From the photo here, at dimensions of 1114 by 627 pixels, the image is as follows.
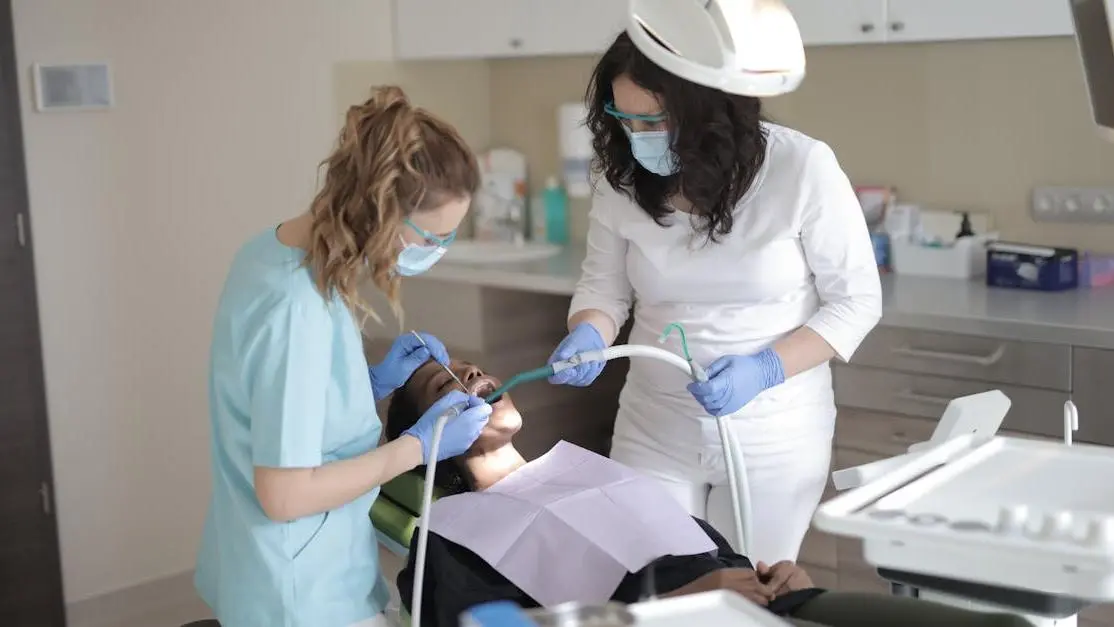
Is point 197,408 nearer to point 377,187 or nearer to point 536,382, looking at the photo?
point 536,382

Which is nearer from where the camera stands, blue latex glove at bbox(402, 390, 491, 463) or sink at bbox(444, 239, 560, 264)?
blue latex glove at bbox(402, 390, 491, 463)

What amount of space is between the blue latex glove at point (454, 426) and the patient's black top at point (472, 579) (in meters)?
0.15

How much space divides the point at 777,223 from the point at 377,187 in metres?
0.77

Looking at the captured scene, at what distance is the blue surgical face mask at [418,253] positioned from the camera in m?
1.74

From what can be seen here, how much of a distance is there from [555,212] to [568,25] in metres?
0.68

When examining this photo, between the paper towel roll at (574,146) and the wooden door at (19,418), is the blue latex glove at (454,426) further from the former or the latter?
the paper towel roll at (574,146)

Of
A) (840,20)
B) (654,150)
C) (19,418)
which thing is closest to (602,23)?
(840,20)

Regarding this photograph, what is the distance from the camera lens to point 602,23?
11.1 ft

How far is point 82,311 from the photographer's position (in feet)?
10.8

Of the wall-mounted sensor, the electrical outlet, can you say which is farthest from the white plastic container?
the wall-mounted sensor

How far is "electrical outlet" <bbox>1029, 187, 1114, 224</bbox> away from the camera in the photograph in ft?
9.62

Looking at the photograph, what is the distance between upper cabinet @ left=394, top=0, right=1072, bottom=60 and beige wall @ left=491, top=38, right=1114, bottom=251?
0.31 meters

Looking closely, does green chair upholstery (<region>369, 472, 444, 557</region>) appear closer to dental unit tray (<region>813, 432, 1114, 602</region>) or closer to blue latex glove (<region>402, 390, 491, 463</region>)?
blue latex glove (<region>402, 390, 491, 463</region>)

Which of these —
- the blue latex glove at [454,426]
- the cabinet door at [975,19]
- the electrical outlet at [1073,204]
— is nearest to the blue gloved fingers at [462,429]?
the blue latex glove at [454,426]
